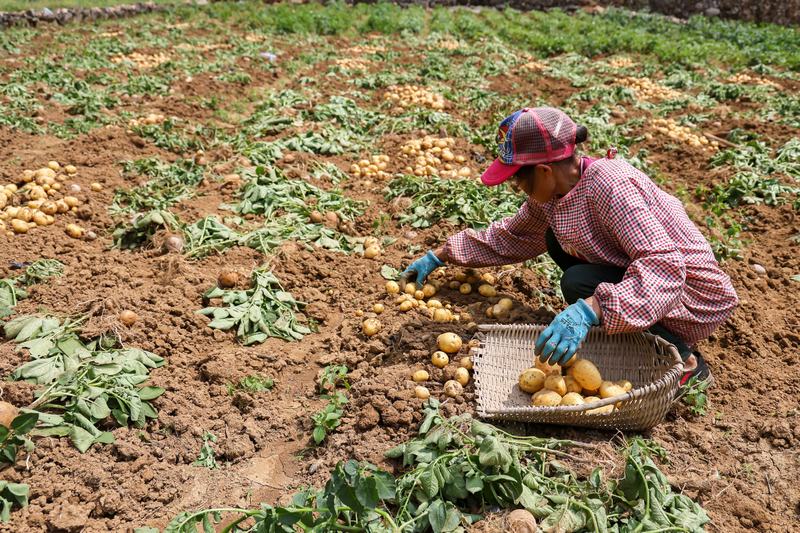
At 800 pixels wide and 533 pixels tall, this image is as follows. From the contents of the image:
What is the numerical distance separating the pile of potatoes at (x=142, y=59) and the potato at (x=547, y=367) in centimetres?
940

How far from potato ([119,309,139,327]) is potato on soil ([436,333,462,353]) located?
6.20ft

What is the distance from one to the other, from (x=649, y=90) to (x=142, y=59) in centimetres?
878

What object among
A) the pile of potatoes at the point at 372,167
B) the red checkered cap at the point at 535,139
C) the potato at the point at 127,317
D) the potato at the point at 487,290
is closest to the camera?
the red checkered cap at the point at 535,139

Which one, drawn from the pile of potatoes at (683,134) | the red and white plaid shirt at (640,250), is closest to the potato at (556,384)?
the red and white plaid shirt at (640,250)

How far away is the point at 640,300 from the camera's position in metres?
2.67

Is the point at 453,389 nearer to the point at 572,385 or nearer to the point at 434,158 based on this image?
the point at 572,385

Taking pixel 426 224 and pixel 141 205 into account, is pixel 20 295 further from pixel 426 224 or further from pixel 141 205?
pixel 426 224

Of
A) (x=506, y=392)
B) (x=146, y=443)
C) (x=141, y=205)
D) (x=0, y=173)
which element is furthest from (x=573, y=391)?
(x=0, y=173)

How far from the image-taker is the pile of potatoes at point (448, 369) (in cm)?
309

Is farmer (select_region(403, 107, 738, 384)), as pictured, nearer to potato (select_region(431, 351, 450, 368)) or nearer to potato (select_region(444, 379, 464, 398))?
potato (select_region(444, 379, 464, 398))

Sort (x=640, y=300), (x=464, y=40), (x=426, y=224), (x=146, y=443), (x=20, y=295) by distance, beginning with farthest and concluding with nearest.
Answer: (x=464, y=40), (x=426, y=224), (x=20, y=295), (x=146, y=443), (x=640, y=300)

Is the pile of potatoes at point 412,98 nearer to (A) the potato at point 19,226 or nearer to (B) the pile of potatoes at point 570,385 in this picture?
(A) the potato at point 19,226

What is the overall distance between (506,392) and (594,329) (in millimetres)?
587

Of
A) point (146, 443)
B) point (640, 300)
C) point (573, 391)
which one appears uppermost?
point (640, 300)
